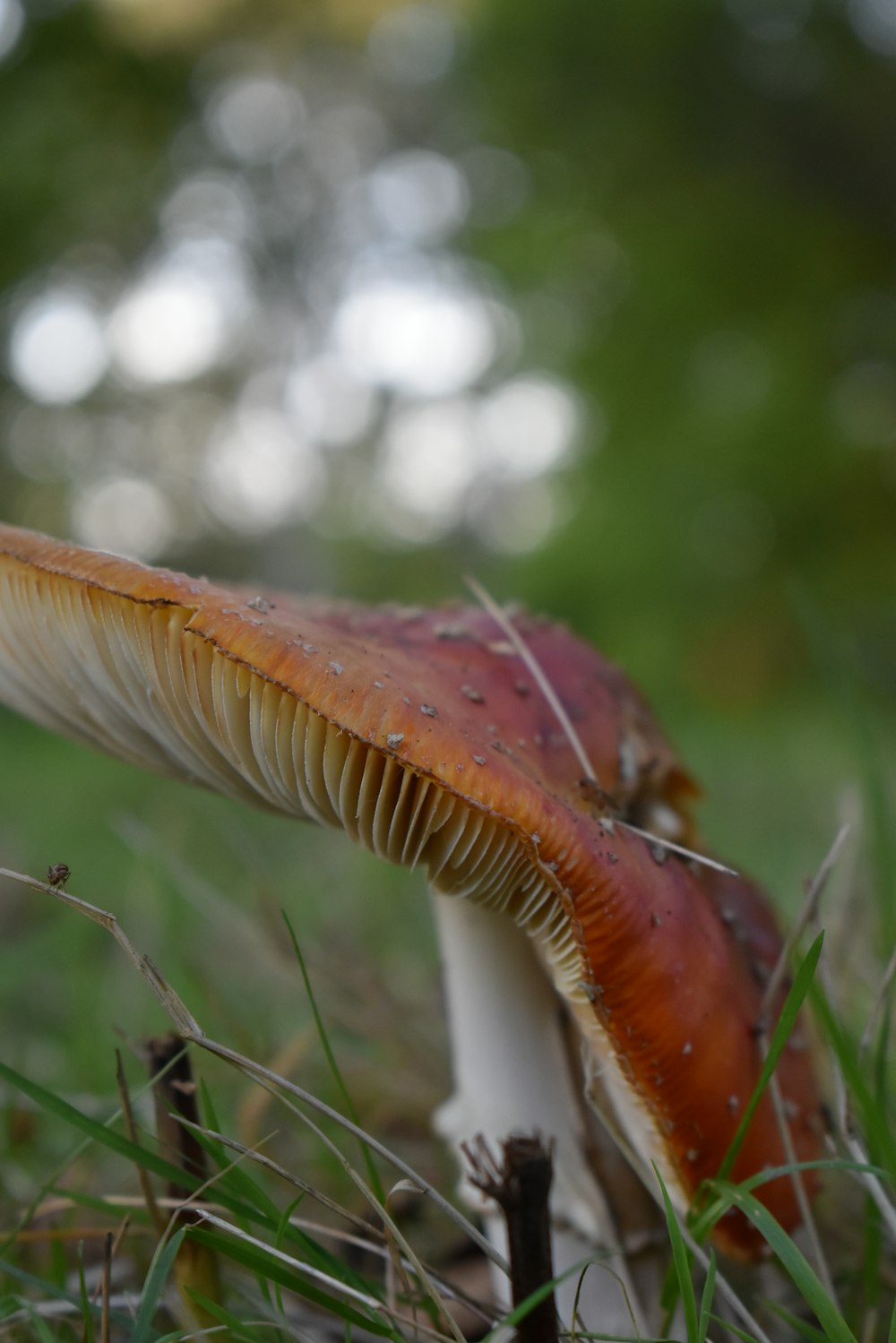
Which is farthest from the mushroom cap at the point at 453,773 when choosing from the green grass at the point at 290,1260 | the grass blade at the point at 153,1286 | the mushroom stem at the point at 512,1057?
the grass blade at the point at 153,1286

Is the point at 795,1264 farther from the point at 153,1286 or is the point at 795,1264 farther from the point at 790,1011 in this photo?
the point at 153,1286

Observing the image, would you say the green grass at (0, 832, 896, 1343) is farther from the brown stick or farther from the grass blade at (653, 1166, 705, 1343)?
the brown stick

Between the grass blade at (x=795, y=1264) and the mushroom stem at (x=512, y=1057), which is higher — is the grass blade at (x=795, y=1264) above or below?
above

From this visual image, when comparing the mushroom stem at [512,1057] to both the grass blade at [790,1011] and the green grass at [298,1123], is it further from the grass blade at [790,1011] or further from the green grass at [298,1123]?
the grass blade at [790,1011]

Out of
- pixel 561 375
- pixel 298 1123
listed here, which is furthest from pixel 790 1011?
pixel 561 375

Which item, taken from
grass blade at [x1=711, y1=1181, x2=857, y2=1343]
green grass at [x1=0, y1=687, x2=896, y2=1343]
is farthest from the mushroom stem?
grass blade at [x1=711, y1=1181, x2=857, y2=1343]

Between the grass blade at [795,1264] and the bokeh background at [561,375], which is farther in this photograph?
the bokeh background at [561,375]

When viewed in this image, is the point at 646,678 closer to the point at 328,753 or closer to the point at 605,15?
the point at 605,15
